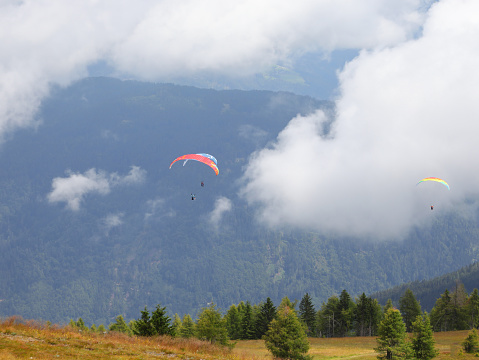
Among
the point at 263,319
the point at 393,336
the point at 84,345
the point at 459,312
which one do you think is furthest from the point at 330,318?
the point at 84,345

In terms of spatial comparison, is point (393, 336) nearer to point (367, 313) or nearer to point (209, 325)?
point (209, 325)

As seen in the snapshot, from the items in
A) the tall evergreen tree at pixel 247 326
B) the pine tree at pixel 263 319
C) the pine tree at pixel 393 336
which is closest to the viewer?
the pine tree at pixel 393 336

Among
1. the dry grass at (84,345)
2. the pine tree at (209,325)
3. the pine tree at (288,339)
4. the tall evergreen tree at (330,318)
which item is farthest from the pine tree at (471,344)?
the tall evergreen tree at (330,318)

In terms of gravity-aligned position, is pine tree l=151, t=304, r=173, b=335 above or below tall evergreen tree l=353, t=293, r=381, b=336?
below

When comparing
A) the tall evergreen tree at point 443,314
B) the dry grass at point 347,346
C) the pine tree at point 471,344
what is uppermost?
the tall evergreen tree at point 443,314

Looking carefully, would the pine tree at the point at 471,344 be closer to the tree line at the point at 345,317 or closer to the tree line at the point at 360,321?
the tree line at the point at 360,321

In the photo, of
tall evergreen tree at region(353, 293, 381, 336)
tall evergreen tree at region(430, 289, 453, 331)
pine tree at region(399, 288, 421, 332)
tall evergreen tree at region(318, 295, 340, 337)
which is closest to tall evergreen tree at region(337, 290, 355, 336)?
tall evergreen tree at region(318, 295, 340, 337)

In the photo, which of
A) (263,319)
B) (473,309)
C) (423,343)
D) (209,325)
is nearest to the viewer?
(423,343)

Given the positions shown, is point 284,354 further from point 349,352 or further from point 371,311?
point 371,311

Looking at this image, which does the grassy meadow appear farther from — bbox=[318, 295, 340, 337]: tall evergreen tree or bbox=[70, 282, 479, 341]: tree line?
bbox=[318, 295, 340, 337]: tall evergreen tree

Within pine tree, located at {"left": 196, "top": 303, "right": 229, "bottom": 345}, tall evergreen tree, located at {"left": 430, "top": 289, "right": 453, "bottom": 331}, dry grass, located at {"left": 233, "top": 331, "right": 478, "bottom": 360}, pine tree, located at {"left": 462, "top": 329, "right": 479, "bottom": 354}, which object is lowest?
dry grass, located at {"left": 233, "top": 331, "right": 478, "bottom": 360}

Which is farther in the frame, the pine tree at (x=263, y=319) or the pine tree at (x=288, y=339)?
the pine tree at (x=263, y=319)

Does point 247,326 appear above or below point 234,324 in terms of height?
below

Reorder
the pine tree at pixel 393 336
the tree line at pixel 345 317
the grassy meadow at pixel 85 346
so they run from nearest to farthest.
A: 1. the grassy meadow at pixel 85 346
2. the pine tree at pixel 393 336
3. the tree line at pixel 345 317
